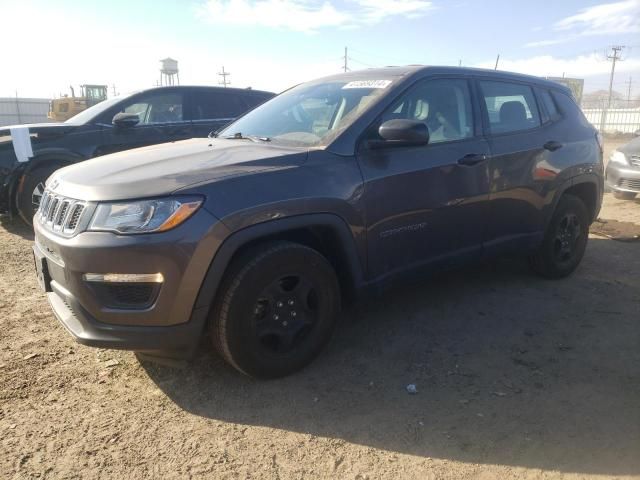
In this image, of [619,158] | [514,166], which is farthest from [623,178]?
[514,166]

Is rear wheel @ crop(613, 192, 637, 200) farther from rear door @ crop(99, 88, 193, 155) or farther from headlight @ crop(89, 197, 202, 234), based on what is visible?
headlight @ crop(89, 197, 202, 234)

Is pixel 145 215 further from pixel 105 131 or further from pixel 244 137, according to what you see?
pixel 105 131

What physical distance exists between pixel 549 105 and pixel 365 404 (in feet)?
10.7

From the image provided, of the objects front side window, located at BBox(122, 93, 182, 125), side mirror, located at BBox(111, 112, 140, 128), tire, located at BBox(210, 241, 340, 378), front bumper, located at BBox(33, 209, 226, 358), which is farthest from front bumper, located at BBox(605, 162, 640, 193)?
front bumper, located at BBox(33, 209, 226, 358)

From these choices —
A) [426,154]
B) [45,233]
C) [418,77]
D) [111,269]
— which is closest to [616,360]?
[426,154]

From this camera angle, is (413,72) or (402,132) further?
(413,72)

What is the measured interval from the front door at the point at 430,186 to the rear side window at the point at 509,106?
0.23m

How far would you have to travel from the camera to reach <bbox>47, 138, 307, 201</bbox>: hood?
2.55m

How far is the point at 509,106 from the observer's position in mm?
4215

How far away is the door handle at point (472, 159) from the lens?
143 inches

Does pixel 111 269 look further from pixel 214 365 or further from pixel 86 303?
pixel 214 365

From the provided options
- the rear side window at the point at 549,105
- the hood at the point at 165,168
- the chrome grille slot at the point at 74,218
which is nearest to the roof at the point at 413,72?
the rear side window at the point at 549,105

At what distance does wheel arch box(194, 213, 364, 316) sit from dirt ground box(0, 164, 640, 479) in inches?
22.8

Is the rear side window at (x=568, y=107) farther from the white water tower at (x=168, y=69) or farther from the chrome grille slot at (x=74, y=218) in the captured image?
the white water tower at (x=168, y=69)
